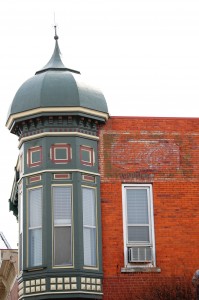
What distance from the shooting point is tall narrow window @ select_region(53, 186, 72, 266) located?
22.2 m

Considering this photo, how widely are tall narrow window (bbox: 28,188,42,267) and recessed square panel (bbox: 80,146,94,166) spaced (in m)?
1.54

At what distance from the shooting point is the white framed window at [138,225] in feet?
74.9

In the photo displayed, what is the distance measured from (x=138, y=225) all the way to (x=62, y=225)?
7.71 feet

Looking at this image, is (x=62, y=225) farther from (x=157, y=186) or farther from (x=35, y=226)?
(x=157, y=186)

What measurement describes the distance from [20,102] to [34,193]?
275 cm

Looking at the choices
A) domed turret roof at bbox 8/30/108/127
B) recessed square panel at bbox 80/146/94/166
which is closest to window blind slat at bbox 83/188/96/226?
recessed square panel at bbox 80/146/94/166

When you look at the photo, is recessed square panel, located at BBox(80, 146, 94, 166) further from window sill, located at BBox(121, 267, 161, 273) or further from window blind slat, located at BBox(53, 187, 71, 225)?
window sill, located at BBox(121, 267, 161, 273)

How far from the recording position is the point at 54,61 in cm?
2445

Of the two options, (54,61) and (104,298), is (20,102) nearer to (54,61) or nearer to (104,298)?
(54,61)

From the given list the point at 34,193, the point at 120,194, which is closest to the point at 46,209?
the point at 34,193

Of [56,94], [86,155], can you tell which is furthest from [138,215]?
[56,94]

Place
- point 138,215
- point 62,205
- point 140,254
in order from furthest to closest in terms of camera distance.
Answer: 1. point 138,215
2. point 140,254
3. point 62,205

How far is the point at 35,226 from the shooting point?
2277 centimetres

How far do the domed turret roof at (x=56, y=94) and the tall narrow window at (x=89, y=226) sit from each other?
2528mm
